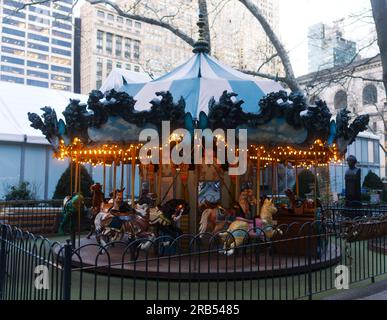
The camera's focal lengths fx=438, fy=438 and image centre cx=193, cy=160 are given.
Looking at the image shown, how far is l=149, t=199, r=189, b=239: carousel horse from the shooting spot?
30.9 ft

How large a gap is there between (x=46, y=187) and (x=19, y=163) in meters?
1.59

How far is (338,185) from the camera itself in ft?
105

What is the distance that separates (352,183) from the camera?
54.3 feet

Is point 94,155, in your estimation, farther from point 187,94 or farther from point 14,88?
point 14,88

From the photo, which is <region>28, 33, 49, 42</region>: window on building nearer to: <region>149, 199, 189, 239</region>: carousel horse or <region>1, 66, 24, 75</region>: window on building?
<region>1, 66, 24, 75</region>: window on building

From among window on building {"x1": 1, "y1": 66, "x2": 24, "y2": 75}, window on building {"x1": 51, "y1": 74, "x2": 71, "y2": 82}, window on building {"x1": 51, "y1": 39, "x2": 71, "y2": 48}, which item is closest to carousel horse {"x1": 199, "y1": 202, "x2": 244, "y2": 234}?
window on building {"x1": 1, "y1": 66, "x2": 24, "y2": 75}

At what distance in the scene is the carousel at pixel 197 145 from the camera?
866 centimetres

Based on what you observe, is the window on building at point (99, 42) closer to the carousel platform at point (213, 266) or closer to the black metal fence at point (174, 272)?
the black metal fence at point (174, 272)

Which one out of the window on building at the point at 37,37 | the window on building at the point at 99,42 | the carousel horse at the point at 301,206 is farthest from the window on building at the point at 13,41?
the carousel horse at the point at 301,206

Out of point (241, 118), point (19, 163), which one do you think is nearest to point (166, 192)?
point (241, 118)

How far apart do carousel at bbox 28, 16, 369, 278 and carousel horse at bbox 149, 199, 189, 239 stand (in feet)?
0.07
